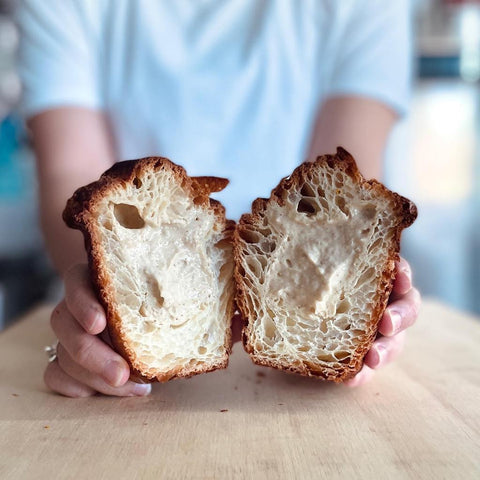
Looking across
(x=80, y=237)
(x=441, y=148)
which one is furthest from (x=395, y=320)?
(x=441, y=148)

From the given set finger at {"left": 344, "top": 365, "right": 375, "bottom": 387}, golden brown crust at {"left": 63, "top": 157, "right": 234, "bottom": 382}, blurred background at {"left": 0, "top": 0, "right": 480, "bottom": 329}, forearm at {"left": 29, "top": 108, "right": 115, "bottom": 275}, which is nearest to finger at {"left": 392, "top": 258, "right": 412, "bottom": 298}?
finger at {"left": 344, "top": 365, "right": 375, "bottom": 387}

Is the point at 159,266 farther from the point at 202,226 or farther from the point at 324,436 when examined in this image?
the point at 324,436

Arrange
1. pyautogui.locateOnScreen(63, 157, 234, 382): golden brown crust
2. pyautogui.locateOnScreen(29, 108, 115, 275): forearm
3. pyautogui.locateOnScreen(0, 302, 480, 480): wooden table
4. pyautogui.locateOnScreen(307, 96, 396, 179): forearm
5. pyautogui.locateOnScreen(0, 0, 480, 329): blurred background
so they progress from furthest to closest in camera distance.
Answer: pyautogui.locateOnScreen(0, 0, 480, 329): blurred background
pyautogui.locateOnScreen(307, 96, 396, 179): forearm
pyautogui.locateOnScreen(29, 108, 115, 275): forearm
pyautogui.locateOnScreen(63, 157, 234, 382): golden brown crust
pyautogui.locateOnScreen(0, 302, 480, 480): wooden table

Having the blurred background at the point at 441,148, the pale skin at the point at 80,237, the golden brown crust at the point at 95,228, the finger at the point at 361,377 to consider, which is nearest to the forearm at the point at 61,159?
the pale skin at the point at 80,237

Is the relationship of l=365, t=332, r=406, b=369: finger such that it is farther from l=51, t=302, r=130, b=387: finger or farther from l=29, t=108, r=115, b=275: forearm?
l=29, t=108, r=115, b=275: forearm

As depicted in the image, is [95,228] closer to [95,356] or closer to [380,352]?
[95,356]

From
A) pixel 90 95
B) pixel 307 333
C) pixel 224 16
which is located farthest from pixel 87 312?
pixel 224 16

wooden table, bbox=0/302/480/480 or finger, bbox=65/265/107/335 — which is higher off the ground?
finger, bbox=65/265/107/335

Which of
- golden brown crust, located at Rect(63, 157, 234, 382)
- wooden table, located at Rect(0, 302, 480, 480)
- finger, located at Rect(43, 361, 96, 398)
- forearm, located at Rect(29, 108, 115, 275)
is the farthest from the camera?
forearm, located at Rect(29, 108, 115, 275)
